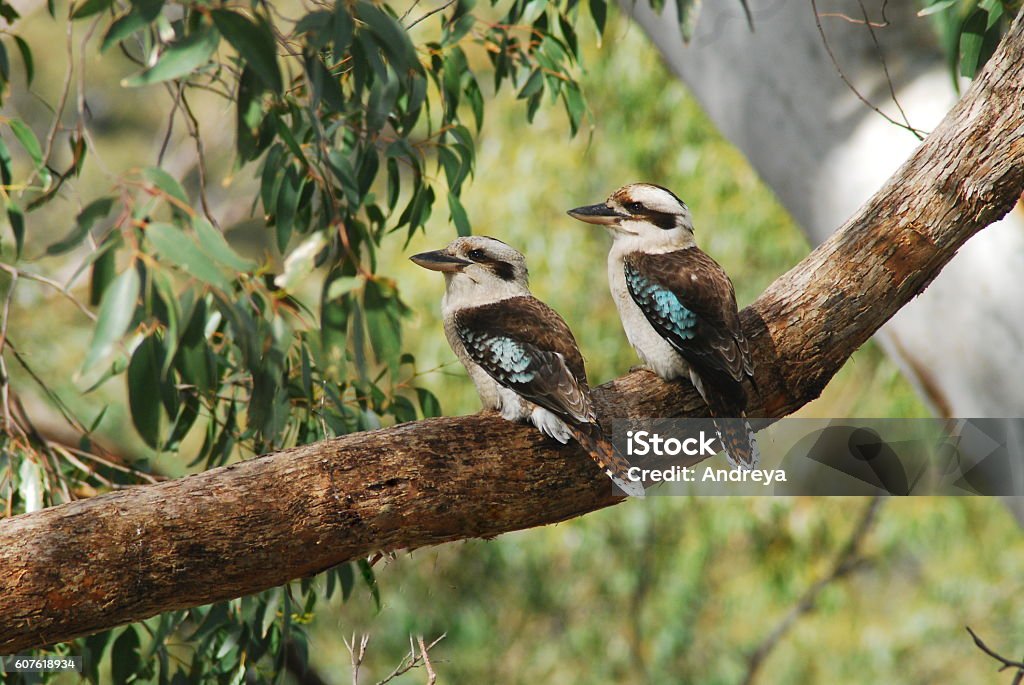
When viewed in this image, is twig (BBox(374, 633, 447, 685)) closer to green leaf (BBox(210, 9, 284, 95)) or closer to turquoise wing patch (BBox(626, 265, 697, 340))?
turquoise wing patch (BBox(626, 265, 697, 340))

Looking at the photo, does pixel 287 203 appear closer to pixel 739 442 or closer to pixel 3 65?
pixel 3 65

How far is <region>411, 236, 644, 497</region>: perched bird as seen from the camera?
5.71ft

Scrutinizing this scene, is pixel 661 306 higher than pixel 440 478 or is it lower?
higher

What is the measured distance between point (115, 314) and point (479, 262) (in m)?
1.00

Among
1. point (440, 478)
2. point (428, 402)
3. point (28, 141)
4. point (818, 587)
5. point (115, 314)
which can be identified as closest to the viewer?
point (115, 314)

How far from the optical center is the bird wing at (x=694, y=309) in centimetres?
186

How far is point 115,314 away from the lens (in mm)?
1099

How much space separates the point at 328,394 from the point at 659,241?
713mm

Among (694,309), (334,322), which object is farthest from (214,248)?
(694,309)

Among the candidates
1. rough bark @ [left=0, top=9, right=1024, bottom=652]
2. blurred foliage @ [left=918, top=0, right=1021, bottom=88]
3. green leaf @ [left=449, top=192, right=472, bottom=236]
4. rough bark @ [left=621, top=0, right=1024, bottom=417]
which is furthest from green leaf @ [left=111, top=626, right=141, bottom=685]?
blurred foliage @ [left=918, top=0, right=1021, bottom=88]

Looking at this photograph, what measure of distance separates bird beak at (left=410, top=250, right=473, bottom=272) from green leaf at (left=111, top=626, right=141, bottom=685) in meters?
0.90

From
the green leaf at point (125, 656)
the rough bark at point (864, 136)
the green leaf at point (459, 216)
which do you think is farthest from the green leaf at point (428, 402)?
the rough bark at point (864, 136)

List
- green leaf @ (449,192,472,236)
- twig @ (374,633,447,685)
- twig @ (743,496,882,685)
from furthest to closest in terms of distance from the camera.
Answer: twig @ (743,496,882,685) < green leaf @ (449,192,472,236) < twig @ (374,633,447,685)

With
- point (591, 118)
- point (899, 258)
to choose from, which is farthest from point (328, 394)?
point (899, 258)
